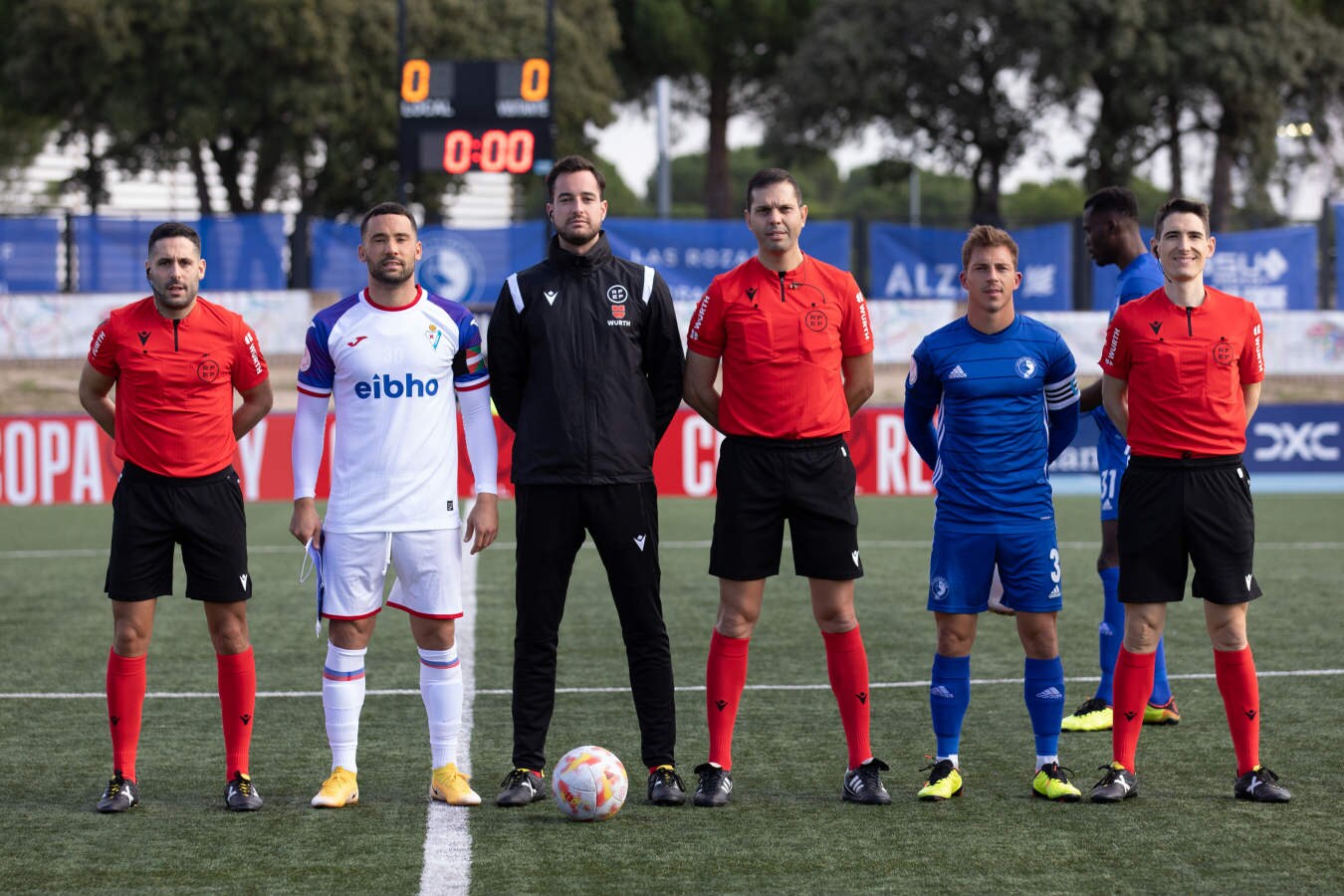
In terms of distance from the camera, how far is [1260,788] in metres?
5.52

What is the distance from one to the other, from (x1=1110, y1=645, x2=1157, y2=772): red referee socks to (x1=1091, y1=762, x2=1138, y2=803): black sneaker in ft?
0.11

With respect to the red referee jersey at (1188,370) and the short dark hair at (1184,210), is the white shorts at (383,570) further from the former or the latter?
the short dark hair at (1184,210)

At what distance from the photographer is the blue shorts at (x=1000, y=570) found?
5.61 m

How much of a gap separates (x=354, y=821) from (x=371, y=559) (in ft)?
2.72

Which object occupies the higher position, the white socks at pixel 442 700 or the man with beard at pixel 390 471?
the man with beard at pixel 390 471

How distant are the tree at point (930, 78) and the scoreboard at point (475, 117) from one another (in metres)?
18.6

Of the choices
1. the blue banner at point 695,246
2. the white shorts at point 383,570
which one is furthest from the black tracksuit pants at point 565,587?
the blue banner at point 695,246

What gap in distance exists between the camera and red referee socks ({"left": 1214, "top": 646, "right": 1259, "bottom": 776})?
561 cm

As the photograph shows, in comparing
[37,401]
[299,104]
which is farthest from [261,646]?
[299,104]

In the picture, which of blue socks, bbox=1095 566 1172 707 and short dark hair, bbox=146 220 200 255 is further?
blue socks, bbox=1095 566 1172 707

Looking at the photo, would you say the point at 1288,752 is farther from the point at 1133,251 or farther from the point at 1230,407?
the point at 1133,251

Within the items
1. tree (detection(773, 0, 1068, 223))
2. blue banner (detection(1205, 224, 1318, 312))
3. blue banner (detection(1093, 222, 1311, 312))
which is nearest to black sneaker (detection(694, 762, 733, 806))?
blue banner (detection(1093, 222, 1311, 312))

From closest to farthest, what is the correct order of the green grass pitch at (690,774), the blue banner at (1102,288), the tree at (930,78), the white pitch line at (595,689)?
the green grass pitch at (690,774) → the white pitch line at (595,689) → the blue banner at (1102,288) → the tree at (930,78)

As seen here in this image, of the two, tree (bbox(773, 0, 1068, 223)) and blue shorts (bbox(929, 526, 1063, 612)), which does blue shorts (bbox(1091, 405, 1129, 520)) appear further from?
tree (bbox(773, 0, 1068, 223))
